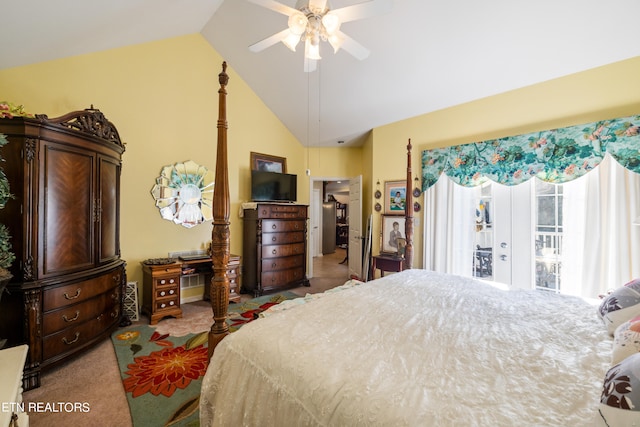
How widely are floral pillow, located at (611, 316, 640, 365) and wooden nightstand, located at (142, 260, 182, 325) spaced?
11.9 feet

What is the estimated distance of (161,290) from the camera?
3088 mm

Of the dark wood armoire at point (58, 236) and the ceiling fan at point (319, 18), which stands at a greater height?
the ceiling fan at point (319, 18)

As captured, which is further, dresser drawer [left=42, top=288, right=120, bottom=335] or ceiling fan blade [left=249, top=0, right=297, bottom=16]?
dresser drawer [left=42, top=288, right=120, bottom=335]

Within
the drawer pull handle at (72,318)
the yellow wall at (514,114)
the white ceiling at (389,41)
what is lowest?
the drawer pull handle at (72,318)

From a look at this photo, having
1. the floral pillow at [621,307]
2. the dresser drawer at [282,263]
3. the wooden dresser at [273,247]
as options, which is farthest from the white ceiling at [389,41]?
the dresser drawer at [282,263]

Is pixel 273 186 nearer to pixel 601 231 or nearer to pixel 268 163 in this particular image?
pixel 268 163

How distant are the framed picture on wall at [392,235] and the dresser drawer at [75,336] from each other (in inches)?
141

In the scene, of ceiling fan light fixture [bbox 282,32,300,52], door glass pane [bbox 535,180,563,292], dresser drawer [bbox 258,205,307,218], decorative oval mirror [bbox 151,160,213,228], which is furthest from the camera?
dresser drawer [bbox 258,205,307,218]

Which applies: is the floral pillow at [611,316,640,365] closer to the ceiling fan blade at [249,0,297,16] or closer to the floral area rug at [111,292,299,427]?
the floral area rug at [111,292,299,427]

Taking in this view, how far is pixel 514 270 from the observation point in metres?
3.00

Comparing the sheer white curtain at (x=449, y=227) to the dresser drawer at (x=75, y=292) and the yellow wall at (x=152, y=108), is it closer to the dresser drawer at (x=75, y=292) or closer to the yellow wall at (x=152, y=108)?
the yellow wall at (x=152, y=108)

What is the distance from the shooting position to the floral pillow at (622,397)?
602mm

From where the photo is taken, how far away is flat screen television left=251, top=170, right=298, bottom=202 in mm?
4273

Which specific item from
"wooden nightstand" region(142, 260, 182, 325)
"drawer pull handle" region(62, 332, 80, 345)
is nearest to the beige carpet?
"drawer pull handle" region(62, 332, 80, 345)
